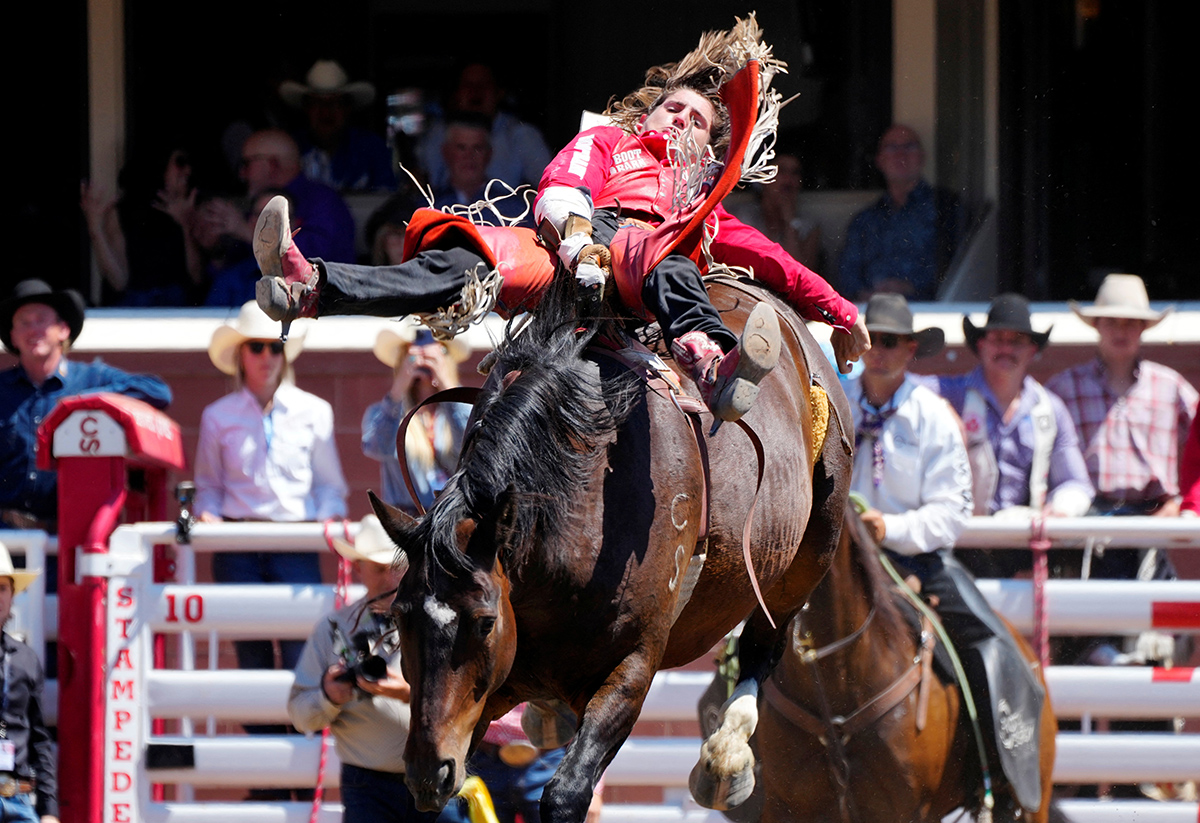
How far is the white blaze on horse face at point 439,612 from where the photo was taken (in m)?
3.01

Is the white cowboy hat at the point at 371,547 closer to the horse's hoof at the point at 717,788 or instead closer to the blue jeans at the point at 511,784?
the blue jeans at the point at 511,784

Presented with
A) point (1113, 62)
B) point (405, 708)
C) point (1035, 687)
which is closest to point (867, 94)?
point (1113, 62)

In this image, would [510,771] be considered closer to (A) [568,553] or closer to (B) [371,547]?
(B) [371,547]

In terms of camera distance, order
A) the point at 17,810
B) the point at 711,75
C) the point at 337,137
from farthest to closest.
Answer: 1. the point at 337,137
2. the point at 17,810
3. the point at 711,75

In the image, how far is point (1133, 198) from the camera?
835 centimetres

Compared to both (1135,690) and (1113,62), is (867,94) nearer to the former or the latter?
(1113,62)

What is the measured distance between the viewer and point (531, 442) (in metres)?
3.24

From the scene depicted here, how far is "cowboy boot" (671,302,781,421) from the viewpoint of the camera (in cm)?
323

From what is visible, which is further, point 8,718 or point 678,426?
point 8,718

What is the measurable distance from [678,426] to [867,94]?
17.7 ft

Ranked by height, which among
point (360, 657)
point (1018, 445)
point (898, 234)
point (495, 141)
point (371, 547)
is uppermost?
point (495, 141)

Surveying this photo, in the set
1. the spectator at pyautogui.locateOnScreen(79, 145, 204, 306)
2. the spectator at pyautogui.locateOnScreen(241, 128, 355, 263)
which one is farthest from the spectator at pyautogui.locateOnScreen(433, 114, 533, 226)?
the spectator at pyautogui.locateOnScreen(79, 145, 204, 306)

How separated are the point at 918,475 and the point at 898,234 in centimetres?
238

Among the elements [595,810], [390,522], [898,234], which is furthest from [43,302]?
[898,234]
